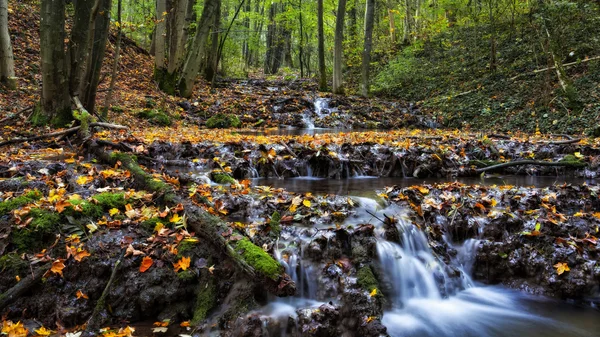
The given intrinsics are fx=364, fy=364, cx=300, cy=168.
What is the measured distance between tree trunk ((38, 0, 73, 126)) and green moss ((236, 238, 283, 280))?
7073 millimetres

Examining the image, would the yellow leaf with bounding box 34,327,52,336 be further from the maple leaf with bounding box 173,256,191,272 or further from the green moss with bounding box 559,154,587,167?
the green moss with bounding box 559,154,587,167

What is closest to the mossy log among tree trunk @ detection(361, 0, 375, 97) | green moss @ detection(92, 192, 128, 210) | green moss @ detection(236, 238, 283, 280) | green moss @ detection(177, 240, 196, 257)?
green moss @ detection(236, 238, 283, 280)

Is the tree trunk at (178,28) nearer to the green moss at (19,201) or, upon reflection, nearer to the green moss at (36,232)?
the green moss at (19,201)

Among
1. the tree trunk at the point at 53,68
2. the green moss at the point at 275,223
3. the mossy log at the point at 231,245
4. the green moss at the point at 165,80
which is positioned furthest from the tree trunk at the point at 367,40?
the green moss at the point at 275,223

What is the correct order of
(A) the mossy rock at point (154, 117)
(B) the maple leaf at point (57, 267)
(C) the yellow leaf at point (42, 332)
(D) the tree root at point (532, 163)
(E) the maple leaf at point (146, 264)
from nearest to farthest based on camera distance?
(C) the yellow leaf at point (42, 332), (B) the maple leaf at point (57, 267), (E) the maple leaf at point (146, 264), (D) the tree root at point (532, 163), (A) the mossy rock at point (154, 117)

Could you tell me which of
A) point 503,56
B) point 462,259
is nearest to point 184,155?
point 462,259

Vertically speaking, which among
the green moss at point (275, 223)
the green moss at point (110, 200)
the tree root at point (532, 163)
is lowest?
the green moss at point (275, 223)

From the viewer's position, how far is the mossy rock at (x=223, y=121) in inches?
527

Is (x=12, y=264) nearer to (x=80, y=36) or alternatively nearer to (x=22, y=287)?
(x=22, y=287)

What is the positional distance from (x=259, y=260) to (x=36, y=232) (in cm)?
212

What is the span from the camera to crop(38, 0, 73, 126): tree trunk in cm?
752

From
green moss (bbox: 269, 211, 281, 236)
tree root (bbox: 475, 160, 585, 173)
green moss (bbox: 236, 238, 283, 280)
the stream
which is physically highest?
tree root (bbox: 475, 160, 585, 173)

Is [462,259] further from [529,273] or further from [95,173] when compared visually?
[95,173]

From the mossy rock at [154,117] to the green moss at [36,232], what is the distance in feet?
30.0
